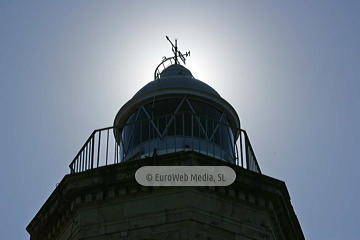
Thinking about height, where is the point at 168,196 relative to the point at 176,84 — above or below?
below

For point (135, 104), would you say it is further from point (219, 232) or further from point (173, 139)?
point (219, 232)

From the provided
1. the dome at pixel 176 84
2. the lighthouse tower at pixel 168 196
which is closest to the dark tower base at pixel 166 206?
the lighthouse tower at pixel 168 196

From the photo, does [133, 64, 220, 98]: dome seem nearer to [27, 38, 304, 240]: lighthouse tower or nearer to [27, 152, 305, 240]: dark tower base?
[27, 38, 304, 240]: lighthouse tower

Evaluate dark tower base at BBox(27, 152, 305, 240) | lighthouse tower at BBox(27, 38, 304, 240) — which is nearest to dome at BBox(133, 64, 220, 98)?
lighthouse tower at BBox(27, 38, 304, 240)

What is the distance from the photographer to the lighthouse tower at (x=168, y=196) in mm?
12805

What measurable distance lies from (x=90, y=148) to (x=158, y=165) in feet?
5.81

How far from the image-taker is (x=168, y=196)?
13062 mm

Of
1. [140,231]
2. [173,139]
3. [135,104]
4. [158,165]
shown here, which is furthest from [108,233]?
[135,104]

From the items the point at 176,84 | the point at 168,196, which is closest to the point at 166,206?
the point at 168,196

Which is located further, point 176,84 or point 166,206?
point 176,84

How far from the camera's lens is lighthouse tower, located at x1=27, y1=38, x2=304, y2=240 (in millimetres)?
12805

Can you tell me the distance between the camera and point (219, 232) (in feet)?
41.8

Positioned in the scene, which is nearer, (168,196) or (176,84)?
(168,196)

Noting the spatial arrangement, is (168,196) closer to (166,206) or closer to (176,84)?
(166,206)
